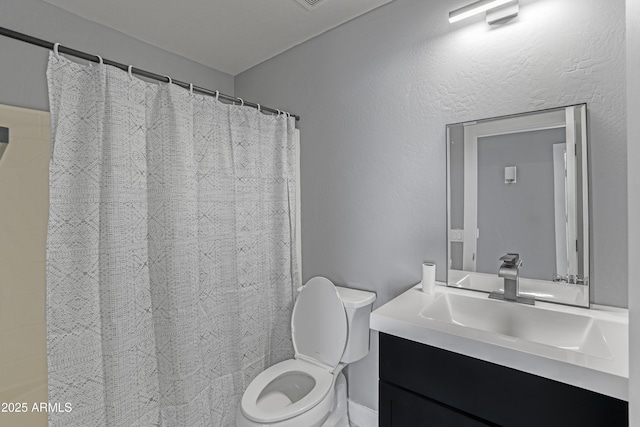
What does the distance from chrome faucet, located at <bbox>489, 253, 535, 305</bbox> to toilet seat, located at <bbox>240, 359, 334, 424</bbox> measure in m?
0.96

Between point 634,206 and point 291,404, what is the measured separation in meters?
1.59

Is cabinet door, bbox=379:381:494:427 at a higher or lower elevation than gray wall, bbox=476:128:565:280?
lower

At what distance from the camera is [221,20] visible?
6.18 ft

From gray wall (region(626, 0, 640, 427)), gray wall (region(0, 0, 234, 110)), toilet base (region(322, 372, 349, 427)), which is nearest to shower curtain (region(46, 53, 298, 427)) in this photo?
toilet base (region(322, 372, 349, 427))

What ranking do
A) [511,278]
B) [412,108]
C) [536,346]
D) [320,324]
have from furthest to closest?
1. [320,324]
2. [412,108]
3. [511,278]
4. [536,346]

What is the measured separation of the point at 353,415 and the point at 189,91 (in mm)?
2169

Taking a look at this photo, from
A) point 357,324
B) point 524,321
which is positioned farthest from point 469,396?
point 357,324

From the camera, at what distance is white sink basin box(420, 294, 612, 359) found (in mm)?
1068

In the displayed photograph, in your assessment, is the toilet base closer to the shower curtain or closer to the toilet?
the toilet

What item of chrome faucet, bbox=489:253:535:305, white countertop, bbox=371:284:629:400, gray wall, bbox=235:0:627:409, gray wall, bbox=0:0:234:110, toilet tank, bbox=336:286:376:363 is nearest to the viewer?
white countertop, bbox=371:284:629:400

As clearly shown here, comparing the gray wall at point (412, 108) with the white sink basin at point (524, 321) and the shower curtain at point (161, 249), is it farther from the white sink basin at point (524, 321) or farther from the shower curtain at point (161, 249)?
the shower curtain at point (161, 249)

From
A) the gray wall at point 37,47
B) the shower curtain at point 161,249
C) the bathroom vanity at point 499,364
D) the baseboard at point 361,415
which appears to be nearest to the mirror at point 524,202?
the bathroom vanity at point 499,364

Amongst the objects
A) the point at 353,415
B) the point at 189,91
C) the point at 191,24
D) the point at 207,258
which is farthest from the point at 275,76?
the point at 353,415

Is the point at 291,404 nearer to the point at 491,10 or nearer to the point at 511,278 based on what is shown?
the point at 511,278
